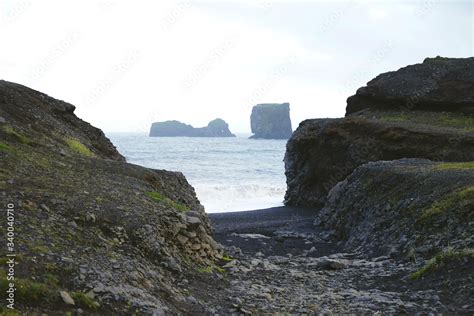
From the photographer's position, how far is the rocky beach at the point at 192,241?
9.70m

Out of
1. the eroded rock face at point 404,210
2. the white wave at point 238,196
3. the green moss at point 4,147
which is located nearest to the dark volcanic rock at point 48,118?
the green moss at point 4,147

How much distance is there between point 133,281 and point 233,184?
5665 cm

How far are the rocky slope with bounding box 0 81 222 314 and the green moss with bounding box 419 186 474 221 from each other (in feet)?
32.0

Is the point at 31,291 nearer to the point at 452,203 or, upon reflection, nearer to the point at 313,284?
the point at 313,284

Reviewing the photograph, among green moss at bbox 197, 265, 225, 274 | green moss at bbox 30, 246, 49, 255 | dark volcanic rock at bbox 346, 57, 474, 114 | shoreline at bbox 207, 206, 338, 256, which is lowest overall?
shoreline at bbox 207, 206, 338, 256

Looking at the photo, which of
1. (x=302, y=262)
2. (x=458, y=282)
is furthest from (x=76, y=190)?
(x=458, y=282)

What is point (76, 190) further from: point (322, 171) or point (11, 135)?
point (322, 171)

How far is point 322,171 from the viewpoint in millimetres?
48562

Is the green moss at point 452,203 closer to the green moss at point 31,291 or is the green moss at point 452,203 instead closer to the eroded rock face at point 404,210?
the eroded rock face at point 404,210

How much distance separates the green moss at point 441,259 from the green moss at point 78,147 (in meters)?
15.8

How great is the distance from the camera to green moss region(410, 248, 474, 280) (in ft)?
48.8

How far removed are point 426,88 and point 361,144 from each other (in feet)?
48.5

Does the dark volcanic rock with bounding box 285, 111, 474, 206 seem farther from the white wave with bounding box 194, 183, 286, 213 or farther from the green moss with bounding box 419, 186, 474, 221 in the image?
the green moss with bounding box 419, 186, 474, 221

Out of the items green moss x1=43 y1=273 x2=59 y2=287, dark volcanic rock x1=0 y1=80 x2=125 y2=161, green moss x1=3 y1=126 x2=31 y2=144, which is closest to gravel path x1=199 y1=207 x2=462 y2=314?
green moss x1=43 y1=273 x2=59 y2=287
